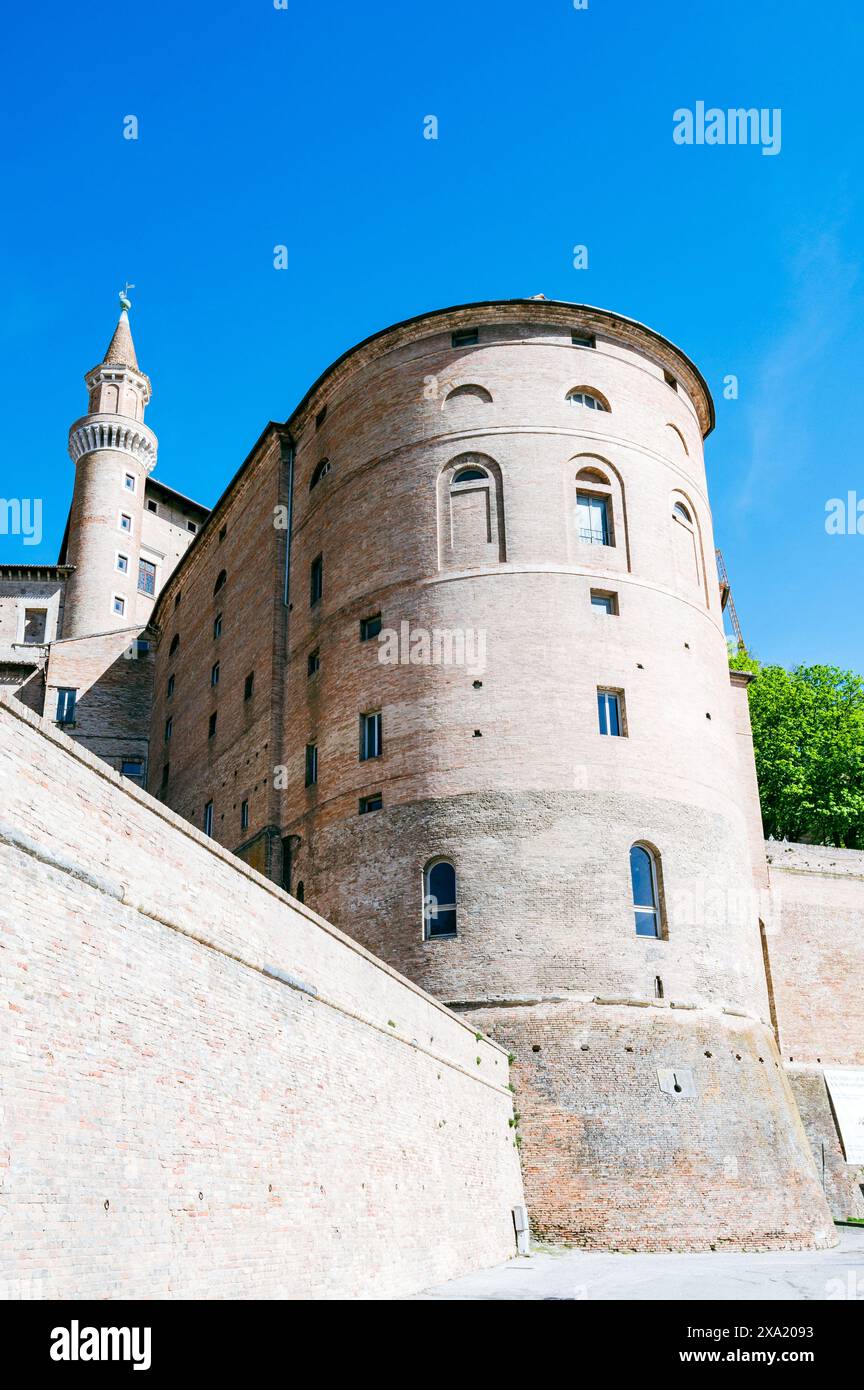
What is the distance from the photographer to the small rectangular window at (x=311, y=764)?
912 inches

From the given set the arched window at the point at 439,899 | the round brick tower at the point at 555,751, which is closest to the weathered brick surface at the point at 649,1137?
the round brick tower at the point at 555,751

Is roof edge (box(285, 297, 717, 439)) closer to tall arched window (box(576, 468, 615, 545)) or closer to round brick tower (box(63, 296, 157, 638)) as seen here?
tall arched window (box(576, 468, 615, 545))

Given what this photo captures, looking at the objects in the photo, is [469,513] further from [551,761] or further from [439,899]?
[439,899]

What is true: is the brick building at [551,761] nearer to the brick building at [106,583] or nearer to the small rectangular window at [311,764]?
the small rectangular window at [311,764]

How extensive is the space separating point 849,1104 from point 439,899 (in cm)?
1215

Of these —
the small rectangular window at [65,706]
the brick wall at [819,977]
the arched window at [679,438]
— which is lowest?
the brick wall at [819,977]

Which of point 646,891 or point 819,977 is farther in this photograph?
point 819,977

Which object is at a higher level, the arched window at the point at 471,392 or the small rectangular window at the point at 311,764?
the arched window at the point at 471,392

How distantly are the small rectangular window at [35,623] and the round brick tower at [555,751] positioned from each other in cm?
2598

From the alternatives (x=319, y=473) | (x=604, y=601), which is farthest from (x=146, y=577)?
(x=604, y=601)

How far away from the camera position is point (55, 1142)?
23.8ft

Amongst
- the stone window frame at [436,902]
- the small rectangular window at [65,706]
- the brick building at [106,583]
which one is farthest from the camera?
the brick building at [106,583]

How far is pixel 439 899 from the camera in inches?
785

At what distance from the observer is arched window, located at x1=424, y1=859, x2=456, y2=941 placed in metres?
19.8
